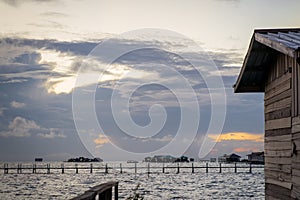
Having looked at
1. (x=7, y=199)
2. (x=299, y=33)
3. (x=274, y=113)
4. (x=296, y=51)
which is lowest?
(x=7, y=199)

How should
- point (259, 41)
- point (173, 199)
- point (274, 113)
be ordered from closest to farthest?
point (259, 41) → point (274, 113) → point (173, 199)

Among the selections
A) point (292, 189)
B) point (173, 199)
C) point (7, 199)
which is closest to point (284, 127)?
point (292, 189)

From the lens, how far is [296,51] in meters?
8.91

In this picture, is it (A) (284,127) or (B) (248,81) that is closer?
(A) (284,127)

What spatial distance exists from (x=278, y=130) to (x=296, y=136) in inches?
58.8

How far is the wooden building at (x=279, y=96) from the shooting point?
10.3 meters

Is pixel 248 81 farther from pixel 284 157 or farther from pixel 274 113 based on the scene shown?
pixel 284 157

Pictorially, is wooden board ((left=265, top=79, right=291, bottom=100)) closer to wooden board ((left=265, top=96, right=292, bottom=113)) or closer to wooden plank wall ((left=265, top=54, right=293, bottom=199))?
wooden plank wall ((left=265, top=54, right=293, bottom=199))

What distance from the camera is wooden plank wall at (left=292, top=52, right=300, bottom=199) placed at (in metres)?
10.2

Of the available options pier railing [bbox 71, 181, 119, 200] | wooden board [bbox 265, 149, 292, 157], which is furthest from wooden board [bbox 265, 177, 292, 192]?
pier railing [bbox 71, 181, 119, 200]

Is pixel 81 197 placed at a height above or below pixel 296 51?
below

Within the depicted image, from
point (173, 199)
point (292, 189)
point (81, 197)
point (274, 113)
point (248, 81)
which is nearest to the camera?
point (81, 197)

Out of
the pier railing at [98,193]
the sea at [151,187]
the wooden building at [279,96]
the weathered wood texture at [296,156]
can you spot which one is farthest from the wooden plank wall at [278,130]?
the sea at [151,187]

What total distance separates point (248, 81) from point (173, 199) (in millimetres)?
31421
